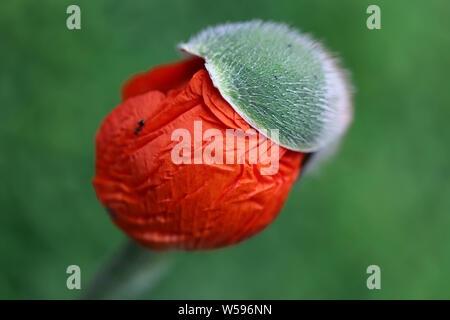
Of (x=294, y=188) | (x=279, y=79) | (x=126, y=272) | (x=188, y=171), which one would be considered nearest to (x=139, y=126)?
(x=188, y=171)

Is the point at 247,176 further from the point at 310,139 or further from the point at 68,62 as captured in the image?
the point at 68,62

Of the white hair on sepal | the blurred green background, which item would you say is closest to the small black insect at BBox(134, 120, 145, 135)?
the white hair on sepal

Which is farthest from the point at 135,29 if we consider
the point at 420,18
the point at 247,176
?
the point at 247,176

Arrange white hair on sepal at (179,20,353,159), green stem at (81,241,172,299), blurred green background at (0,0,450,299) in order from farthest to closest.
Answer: blurred green background at (0,0,450,299) < green stem at (81,241,172,299) < white hair on sepal at (179,20,353,159)

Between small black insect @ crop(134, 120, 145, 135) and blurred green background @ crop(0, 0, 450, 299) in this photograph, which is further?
blurred green background @ crop(0, 0, 450, 299)

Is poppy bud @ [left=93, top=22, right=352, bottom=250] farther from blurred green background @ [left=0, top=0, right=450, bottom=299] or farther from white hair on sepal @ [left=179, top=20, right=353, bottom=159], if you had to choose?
blurred green background @ [left=0, top=0, right=450, bottom=299]

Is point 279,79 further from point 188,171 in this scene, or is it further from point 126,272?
point 126,272

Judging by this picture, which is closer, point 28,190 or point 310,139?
point 310,139
